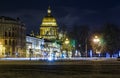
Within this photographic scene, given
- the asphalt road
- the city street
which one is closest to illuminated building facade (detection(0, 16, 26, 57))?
the city street

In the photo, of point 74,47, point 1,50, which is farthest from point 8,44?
point 74,47

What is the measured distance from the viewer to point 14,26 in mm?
188750

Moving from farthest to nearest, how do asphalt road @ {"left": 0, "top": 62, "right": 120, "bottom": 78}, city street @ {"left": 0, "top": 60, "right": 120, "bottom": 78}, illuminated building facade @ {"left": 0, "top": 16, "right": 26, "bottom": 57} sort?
1. illuminated building facade @ {"left": 0, "top": 16, "right": 26, "bottom": 57}
2. city street @ {"left": 0, "top": 60, "right": 120, "bottom": 78}
3. asphalt road @ {"left": 0, "top": 62, "right": 120, "bottom": 78}

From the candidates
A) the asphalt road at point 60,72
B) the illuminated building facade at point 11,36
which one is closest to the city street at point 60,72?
the asphalt road at point 60,72

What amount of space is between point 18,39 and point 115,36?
68.9m

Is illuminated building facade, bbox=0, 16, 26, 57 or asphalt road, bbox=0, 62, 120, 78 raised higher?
illuminated building facade, bbox=0, 16, 26, 57

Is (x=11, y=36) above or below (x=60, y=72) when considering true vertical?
above

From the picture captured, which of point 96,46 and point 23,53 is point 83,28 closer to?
point 96,46

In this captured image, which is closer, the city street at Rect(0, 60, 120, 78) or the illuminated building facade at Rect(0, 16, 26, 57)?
the city street at Rect(0, 60, 120, 78)

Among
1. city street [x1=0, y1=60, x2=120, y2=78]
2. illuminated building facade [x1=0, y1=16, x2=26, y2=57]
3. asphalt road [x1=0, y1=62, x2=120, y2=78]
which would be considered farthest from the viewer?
illuminated building facade [x1=0, y1=16, x2=26, y2=57]

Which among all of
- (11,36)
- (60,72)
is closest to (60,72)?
(60,72)

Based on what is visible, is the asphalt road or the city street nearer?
the asphalt road

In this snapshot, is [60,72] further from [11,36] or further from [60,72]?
[11,36]

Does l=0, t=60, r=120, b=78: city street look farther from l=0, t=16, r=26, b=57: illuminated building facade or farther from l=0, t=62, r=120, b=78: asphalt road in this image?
l=0, t=16, r=26, b=57: illuminated building facade
